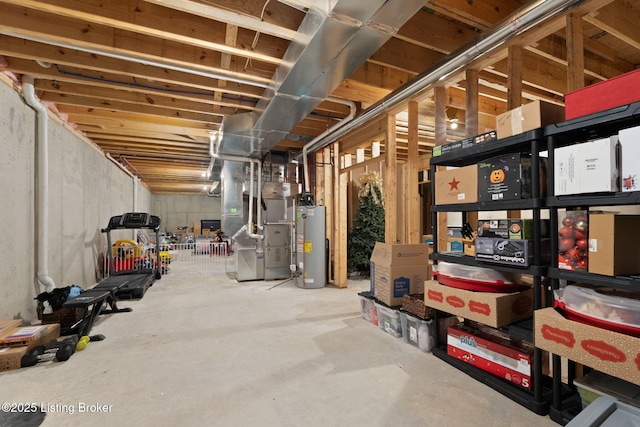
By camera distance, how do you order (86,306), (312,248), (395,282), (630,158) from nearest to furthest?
(630,158) → (86,306) → (395,282) → (312,248)

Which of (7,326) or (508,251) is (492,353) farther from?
(7,326)

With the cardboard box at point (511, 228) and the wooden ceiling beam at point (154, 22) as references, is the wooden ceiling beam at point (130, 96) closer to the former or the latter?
the wooden ceiling beam at point (154, 22)

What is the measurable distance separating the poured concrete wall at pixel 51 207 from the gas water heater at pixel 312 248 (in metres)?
3.46

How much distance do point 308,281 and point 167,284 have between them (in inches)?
105

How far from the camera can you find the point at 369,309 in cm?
328

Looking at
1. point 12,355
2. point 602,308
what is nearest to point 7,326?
point 12,355

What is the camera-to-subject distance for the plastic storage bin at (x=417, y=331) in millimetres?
2492

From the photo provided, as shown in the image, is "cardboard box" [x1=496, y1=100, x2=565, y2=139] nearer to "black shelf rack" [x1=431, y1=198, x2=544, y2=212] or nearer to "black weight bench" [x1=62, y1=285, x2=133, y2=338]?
"black shelf rack" [x1=431, y1=198, x2=544, y2=212]

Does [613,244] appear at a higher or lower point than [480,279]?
higher

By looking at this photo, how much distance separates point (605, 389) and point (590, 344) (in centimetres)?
31

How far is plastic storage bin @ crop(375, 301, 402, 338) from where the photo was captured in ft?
9.25

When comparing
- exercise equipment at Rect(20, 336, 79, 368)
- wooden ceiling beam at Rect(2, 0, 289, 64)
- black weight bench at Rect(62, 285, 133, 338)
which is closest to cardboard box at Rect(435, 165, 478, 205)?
wooden ceiling beam at Rect(2, 0, 289, 64)

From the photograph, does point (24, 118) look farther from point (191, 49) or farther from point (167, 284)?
point (167, 284)

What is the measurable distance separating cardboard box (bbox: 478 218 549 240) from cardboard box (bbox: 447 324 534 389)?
769 millimetres
